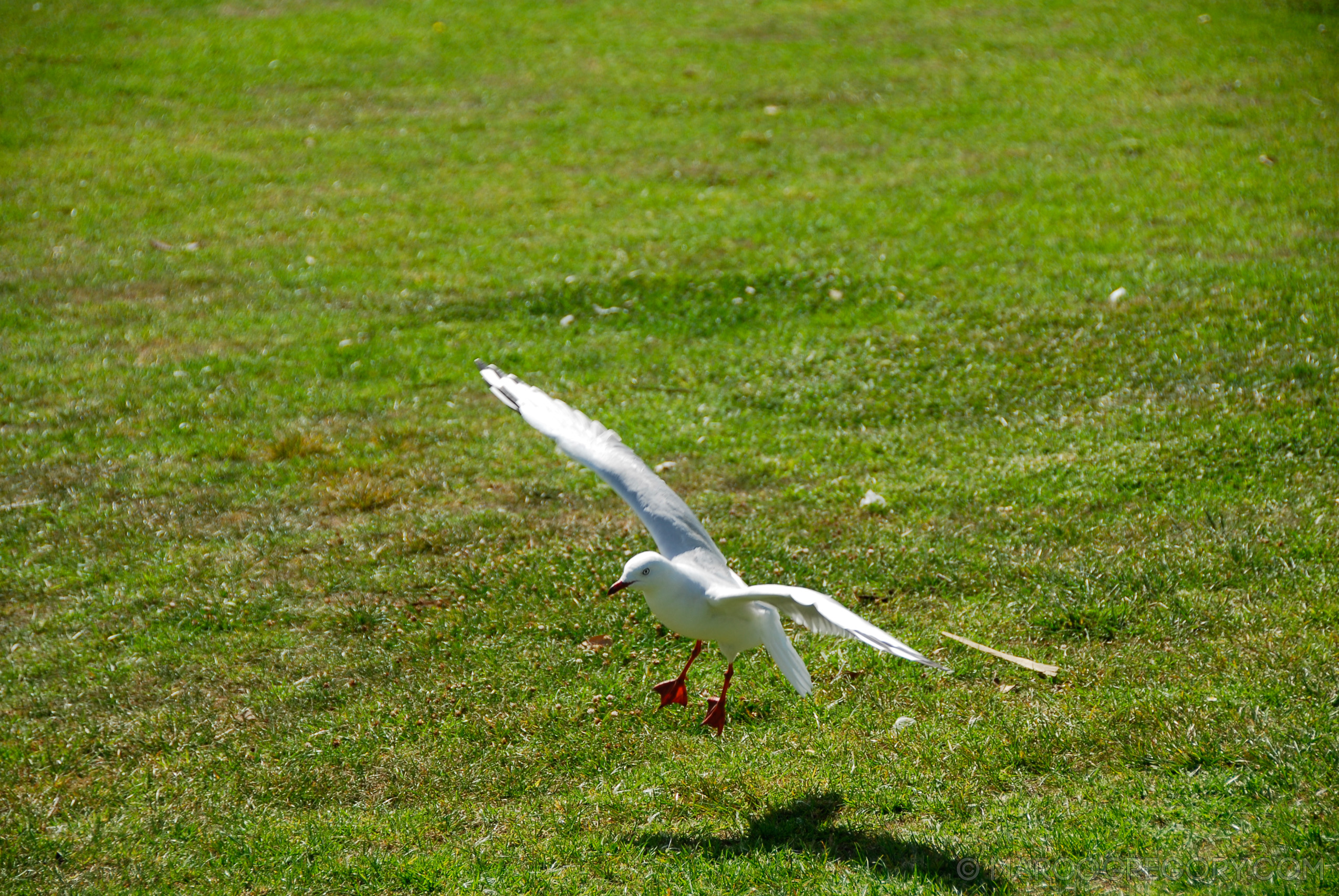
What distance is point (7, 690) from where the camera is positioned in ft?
20.9

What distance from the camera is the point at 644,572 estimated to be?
4836mm

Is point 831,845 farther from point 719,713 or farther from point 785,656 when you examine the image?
point 719,713

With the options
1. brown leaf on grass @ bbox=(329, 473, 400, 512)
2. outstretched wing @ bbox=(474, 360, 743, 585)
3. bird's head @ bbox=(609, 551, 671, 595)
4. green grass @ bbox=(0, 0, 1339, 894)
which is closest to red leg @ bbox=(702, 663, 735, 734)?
green grass @ bbox=(0, 0, 1339, 894)

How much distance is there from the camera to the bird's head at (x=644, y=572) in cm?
482

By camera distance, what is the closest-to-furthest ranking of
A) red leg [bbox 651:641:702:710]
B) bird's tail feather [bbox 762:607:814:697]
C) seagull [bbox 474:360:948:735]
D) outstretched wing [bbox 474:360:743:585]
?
1. seagull [bbox 474:360:948:735]
2. bird's tail feather [bbox 762:607:814:697]
3. outstretched wing [bbox 474:360:743:585]
4. red leg [bbox 651:641:702:710]

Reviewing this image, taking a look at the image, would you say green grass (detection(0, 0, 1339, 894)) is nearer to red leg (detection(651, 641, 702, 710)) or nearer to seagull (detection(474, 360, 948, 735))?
red leg (detection(651, 641, 702, 710))

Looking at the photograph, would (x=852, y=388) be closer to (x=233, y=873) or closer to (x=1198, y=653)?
(x=1198, y=653)

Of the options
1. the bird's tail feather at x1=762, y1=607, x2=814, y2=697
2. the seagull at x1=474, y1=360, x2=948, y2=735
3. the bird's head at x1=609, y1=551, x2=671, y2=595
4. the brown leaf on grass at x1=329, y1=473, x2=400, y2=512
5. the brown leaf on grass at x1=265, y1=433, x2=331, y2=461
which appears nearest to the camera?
the seagull at x1=474, y1=360, x2=948, y2=735

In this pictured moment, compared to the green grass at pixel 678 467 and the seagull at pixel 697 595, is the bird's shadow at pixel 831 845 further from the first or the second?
the seagull at pixel 697 595

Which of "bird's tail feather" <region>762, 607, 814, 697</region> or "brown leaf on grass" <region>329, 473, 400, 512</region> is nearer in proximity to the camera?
"bird's tail feather" <region>762, 607, 814, 697</region>

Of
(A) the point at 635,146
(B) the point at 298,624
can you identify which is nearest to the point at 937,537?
(B) the point at 298,624

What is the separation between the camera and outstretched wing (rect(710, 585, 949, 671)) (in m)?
3.97

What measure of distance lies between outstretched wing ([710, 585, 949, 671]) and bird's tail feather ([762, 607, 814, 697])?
0.39 meters

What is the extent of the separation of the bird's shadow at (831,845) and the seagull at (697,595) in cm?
53
